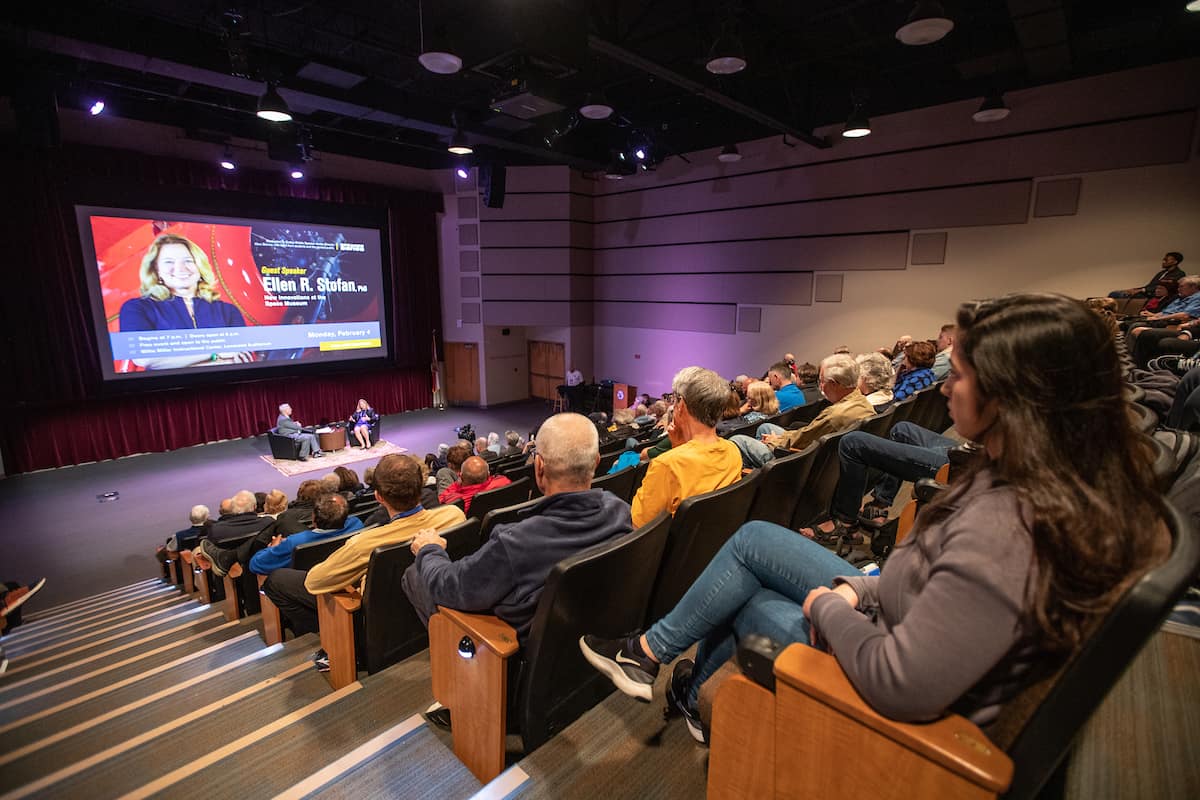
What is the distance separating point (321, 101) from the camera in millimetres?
6727

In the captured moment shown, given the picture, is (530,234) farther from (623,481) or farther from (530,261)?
(623,481)

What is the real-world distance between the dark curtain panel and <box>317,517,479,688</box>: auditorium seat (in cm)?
862

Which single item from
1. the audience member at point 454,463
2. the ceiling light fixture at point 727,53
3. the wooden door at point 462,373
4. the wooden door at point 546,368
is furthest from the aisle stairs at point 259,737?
the wooden door at point 546,368

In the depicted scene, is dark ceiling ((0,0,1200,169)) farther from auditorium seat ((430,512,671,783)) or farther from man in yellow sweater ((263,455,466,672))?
auditorium seat ((430,512,671,783))

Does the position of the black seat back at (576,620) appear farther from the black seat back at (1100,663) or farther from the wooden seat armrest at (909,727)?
the black seat back at (1100,663)

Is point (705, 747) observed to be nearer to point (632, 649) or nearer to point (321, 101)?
point (632, 649)

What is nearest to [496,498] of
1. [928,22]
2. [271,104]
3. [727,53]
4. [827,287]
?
[727,53]

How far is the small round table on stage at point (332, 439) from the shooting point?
29.8ft

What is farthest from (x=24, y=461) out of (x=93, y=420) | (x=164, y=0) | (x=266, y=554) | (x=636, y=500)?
(x=636, y=500)

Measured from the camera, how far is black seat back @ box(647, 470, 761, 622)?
69.2 inches

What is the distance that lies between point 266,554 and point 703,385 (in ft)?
8.31

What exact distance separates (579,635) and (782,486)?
115cm

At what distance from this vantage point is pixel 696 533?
185 cm

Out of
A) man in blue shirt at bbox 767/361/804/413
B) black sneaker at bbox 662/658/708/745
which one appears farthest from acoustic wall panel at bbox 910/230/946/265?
black sneaker at bbox 662/658/708/745
